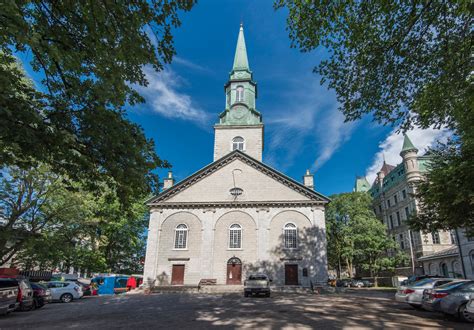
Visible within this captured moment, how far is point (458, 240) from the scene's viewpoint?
30750 millimetres

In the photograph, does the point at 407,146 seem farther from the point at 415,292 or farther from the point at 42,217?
the point at 42,217

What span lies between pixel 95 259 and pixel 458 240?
3831cm

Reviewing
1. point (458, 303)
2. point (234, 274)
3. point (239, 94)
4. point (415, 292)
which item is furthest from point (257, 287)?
point (239, 94)

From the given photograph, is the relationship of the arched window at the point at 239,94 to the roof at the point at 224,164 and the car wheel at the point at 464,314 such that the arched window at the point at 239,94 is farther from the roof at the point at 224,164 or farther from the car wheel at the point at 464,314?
the car wheel at the point at 464,314

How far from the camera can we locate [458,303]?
10148mm

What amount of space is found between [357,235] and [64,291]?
34.5m

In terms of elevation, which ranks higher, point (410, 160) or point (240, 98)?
point (240, 98)

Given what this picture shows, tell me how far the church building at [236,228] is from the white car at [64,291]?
24.2 feet

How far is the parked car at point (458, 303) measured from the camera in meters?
10.1

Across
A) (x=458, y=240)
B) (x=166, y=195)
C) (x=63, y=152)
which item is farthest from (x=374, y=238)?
(x=63, y=152)

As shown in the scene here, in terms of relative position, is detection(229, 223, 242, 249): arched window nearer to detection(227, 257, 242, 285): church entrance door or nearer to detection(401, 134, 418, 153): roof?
detection(227, 257, 242, 285): church entrance door

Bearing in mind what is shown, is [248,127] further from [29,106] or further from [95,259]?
[29,106]

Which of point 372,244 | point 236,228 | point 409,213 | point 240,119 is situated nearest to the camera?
point 236,228

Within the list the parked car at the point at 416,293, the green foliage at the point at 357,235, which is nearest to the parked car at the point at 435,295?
the parked car at the point at 416,293
